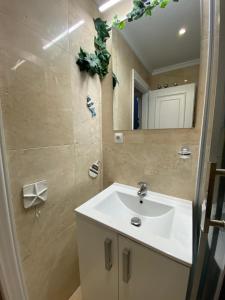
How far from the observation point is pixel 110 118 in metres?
1.23

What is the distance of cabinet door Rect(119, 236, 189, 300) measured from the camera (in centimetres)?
57

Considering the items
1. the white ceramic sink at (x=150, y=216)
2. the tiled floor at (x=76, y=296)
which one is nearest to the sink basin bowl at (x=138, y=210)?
the white ceramic sink at (x=150, y=216)

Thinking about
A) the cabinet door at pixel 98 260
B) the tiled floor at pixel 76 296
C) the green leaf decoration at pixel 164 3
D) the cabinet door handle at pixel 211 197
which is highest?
the green leaf decoration at pixel 164 3

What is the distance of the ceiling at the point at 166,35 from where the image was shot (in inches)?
33.6

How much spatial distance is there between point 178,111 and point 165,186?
560 millimetres

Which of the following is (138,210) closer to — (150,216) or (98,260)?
(150,216)

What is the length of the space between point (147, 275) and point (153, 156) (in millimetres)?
702

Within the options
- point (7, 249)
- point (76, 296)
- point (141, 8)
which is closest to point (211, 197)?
point (7, 249)

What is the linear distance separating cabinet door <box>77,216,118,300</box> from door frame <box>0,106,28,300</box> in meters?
0.33

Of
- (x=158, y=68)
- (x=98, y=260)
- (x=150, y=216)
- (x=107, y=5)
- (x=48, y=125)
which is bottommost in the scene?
(x=98, y=260)

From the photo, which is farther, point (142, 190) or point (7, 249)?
point (142, 190)

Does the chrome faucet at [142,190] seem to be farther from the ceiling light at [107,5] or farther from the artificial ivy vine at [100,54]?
the ceiling light at [107,5]

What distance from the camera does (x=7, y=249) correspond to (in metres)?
0.66

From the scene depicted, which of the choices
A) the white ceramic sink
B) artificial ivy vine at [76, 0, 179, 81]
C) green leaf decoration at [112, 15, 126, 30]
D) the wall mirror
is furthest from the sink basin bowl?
green leaf decoration at [112, 15, 126, 30]
